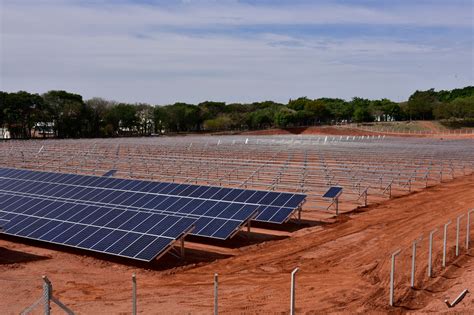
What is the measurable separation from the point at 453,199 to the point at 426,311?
16.1 meters

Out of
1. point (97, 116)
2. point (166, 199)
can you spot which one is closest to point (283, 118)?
point (97, 116)

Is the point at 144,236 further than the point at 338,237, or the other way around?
the point at 338,237

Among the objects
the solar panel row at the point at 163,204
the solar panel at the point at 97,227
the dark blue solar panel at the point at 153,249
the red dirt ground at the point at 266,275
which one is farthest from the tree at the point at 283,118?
the dark blue solar panel at the point at 153,249

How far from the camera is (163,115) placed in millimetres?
105625

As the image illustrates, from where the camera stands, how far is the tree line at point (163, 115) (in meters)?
85.0

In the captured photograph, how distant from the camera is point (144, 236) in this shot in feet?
48.9

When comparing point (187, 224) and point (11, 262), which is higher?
point (187, 224)

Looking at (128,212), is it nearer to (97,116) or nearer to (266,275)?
(266,275)

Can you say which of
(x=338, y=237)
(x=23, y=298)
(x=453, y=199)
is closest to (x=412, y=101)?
(x=453, y=199)

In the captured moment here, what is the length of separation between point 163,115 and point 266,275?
94389 mm

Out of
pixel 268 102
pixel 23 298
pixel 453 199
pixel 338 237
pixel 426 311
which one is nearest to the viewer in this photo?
pixel 426 311

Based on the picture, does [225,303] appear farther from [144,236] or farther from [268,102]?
[268,102]

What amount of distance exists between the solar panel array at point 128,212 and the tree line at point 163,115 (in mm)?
65397

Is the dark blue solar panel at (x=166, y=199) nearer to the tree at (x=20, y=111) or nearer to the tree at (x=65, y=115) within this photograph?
the tree at (x=20, y=111)
